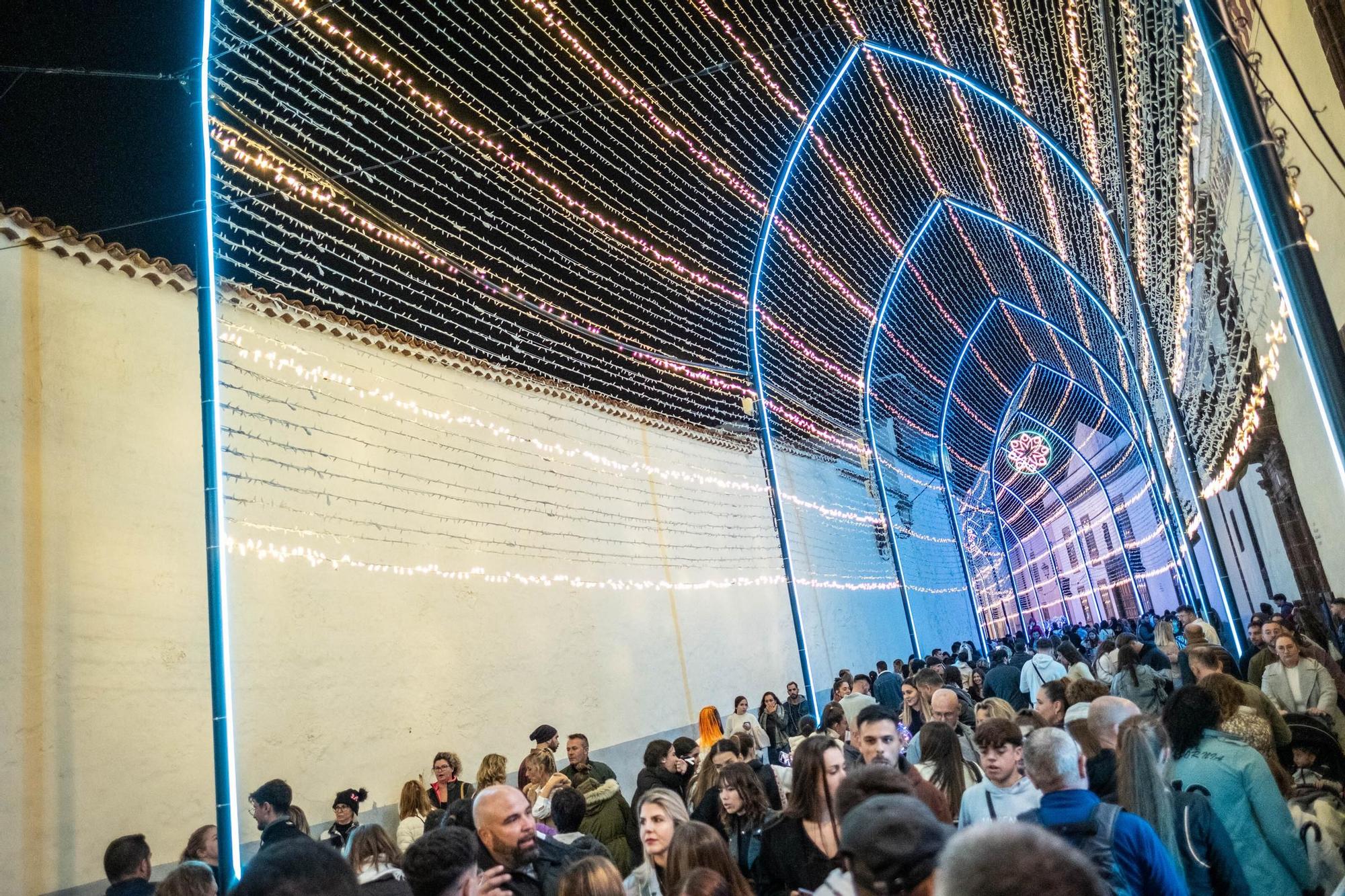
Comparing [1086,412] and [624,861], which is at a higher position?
[1086,412]

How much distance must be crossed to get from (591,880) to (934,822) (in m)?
1.40

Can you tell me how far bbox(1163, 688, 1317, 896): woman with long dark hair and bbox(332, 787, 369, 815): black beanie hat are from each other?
603 centimetres

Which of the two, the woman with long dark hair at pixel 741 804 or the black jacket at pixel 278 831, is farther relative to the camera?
the black jacket at pixel 278 831

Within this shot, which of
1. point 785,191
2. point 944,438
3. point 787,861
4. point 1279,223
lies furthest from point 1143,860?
point 944,438

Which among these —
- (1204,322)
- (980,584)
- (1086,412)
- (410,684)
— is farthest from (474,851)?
(980,584)

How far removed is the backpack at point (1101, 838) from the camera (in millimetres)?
2852

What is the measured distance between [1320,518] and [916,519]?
17137 mm

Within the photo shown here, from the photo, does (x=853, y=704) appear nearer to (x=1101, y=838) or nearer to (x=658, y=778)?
(x=658, y=778)

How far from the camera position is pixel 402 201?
10266mm

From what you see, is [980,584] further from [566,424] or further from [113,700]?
[113,700]

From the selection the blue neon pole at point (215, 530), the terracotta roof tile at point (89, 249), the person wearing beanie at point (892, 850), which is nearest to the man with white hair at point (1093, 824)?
the person wearing beanie at point (892, 850)

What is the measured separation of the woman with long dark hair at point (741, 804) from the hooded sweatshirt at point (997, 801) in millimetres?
902

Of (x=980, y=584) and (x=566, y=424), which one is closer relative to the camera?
(x=566, y=424)

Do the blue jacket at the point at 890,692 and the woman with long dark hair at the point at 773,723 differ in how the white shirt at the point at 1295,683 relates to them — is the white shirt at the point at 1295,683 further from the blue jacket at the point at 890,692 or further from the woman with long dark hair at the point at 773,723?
the woman with long dark hair at the point at 773,723
